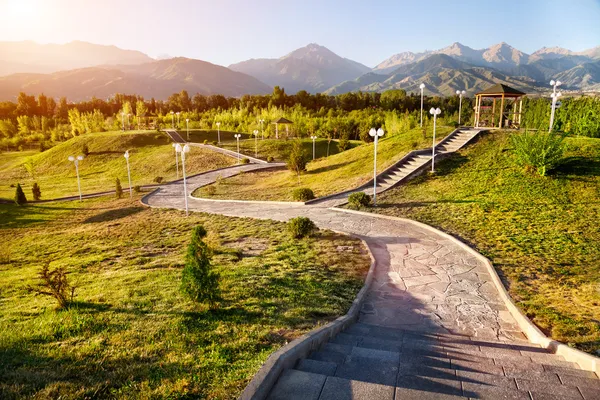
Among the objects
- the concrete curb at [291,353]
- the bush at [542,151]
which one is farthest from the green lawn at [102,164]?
the concrete curb at [291,353]

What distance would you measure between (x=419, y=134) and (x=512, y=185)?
12.0 meters

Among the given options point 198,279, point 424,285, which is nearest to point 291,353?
point 198,279

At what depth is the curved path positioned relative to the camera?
7047 millimetres

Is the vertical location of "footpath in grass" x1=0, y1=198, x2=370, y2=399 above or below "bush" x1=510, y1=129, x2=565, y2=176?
below

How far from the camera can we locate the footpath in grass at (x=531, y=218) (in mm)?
7375

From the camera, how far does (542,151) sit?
17359mm

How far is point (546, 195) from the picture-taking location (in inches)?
605

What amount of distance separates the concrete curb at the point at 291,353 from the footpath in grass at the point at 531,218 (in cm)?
358

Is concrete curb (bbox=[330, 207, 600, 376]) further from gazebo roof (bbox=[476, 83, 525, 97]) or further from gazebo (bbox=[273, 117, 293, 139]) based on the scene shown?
gazebo (bbox=[273, 117, 293, 139])

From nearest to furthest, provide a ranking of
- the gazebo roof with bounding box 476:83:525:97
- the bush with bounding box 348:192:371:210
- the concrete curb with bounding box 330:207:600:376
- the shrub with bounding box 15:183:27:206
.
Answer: the concrete curb with bounding box 330:207:600:376, the bush with bounding box 348:192:371:210, the gazebo roof with bounding box 476:83:525:97, the shrub with bounding box 15:183:27:206

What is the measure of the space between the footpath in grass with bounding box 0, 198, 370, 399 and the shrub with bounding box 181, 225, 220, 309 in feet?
1.02

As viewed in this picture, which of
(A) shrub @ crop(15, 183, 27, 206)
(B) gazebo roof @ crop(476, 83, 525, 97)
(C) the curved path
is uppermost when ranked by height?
(B) gazebo roof @ crop(476, 83, 525, 97)

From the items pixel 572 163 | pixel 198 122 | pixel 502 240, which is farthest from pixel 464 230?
pixel 198 122

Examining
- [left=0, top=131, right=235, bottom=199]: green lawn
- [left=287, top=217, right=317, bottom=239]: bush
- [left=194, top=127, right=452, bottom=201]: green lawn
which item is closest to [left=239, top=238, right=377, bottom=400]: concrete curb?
[left=287, top=217, right=317, bottom=239]: bush
